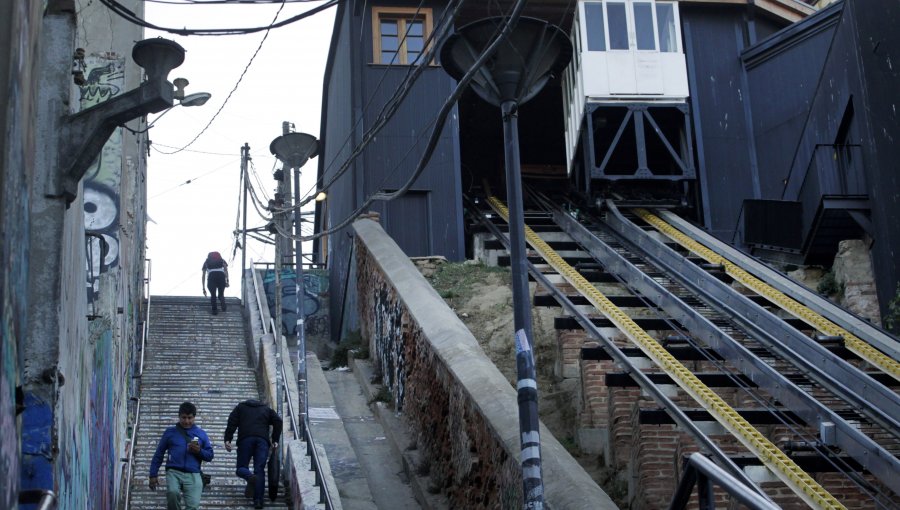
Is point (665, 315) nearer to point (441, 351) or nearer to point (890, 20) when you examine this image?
point (441, 351)

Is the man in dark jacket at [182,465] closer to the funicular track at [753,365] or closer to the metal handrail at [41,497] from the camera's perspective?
the funicular track at [753,365]

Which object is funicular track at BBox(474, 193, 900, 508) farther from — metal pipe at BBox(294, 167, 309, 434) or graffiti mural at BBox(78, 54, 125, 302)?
graffiti mural at BBox(78, 54, 125, 302)

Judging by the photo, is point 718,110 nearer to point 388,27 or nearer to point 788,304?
point 388,27

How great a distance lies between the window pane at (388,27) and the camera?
84.5ft

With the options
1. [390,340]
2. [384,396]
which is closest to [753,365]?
[384,396]

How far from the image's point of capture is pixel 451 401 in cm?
1452

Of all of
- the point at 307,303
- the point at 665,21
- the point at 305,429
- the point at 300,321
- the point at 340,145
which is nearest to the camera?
the point at 305,429

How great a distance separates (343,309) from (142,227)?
4731 millimetres

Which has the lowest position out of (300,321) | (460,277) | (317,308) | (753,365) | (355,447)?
(355,447)

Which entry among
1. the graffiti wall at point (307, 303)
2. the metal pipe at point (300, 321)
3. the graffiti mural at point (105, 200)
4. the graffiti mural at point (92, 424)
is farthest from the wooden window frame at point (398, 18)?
the graffiti mural at point (92, 424)

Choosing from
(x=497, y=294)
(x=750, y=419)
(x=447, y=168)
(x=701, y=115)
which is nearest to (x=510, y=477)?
(x=750, y=419)

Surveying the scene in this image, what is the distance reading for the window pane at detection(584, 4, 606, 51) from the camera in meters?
25.4

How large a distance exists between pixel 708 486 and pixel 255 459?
8670mm

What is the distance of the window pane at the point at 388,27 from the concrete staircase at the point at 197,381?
21.8 feet
